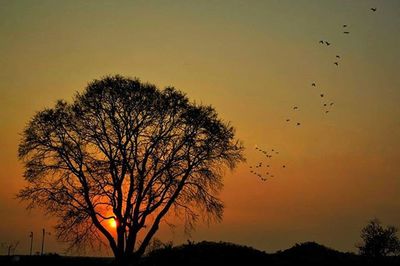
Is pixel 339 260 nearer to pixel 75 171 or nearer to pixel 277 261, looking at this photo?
pixel 277 261

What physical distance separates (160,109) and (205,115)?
288 centimetres

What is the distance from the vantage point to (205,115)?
109 ft

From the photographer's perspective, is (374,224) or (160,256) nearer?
(160,256)

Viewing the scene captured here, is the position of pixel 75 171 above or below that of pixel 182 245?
above

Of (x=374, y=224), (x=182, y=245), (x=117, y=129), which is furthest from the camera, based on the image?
(x=374, y=224)

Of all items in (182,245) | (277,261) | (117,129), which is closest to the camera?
(277,261)

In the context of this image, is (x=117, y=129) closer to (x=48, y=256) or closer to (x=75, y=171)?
(x=75, y=171)

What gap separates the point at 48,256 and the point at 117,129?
902 centimetres

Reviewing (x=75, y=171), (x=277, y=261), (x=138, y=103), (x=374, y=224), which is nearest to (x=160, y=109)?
(x=138, y=103)

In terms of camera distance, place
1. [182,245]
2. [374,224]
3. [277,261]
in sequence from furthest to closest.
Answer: [374,224]
[182,245]
[277,261]

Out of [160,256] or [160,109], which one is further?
[160,109]

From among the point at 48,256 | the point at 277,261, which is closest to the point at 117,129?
the point at 48,256

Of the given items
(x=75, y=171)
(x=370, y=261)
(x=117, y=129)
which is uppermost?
(x=117, y=129)

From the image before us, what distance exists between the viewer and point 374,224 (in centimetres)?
6656
